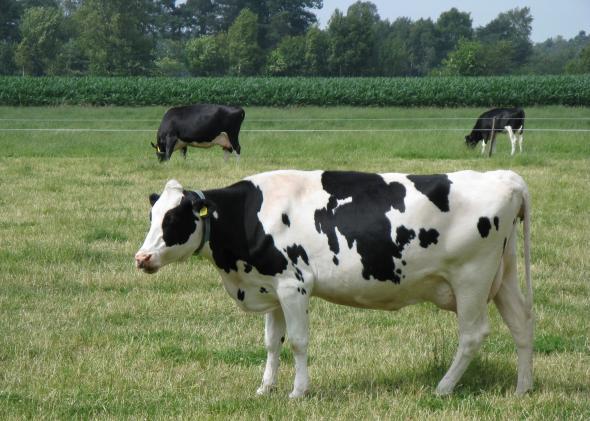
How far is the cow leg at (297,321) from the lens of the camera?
5.68m

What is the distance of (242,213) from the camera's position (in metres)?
5.93

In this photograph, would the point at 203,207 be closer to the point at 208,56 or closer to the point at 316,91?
the point at 316,91

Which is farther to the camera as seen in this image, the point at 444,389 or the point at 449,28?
the point at 449,28

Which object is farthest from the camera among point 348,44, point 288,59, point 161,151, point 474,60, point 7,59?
point 348,44

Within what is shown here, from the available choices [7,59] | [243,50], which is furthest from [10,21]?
[243,50]

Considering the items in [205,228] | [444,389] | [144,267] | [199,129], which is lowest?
[199,129]

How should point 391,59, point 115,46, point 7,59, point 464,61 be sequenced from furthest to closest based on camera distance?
1. point 391,59
2. point 7,59
3. point 464,61
4. point 115,46

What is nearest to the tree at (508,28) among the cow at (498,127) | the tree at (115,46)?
the tree at (115,46)

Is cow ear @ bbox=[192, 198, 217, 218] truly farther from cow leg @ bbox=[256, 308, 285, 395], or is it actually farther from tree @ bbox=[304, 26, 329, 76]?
tree @ bbox=[304, 26, 329, 76]

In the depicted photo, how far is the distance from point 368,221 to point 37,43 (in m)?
87.7

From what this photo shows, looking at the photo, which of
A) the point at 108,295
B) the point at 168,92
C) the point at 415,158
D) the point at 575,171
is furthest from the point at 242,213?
the point at 168,92

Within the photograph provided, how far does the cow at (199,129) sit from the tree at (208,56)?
73.9 metres

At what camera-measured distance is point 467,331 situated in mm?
5695

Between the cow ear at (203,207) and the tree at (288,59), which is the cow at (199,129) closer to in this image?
the cow ear at (203,207)
